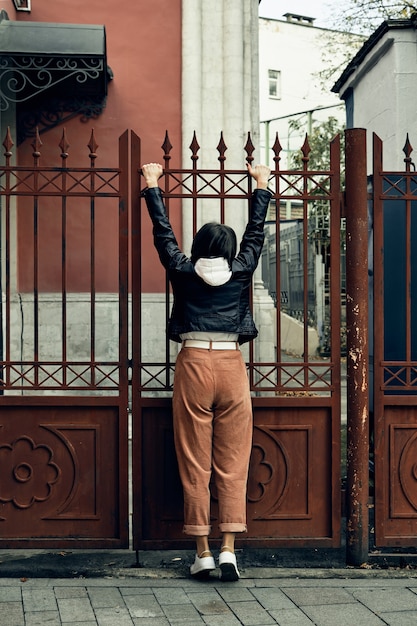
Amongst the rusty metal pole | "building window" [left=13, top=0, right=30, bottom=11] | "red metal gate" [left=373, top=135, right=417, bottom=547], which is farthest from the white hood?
"building window" [left=13, top=0, right=30, bottom=11]

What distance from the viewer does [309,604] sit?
190 inches

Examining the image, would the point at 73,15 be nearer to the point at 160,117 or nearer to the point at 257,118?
the point at 160,117

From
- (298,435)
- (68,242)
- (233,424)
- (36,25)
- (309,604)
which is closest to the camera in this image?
(309,604)

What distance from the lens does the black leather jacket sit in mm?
5293

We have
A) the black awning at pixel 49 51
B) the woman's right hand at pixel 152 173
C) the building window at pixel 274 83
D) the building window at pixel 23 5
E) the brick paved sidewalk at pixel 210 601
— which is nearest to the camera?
the brick paved sidewalk at pixel 210 601

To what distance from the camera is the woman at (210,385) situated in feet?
17.3

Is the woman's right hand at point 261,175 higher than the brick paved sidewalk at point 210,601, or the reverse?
the woman's right hand at point 261,175

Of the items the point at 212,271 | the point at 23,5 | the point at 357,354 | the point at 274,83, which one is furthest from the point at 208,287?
the point at 274,83

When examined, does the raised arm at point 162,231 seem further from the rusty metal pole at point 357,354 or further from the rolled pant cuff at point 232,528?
the rolled pant cuff at point 232,528

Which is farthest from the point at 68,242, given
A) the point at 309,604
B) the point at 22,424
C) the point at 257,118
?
the point at 309,604

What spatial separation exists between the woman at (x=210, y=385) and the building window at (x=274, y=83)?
33.6 m

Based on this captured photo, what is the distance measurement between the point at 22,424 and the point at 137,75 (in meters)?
6.79

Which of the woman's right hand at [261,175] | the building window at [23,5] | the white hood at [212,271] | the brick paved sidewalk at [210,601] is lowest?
the brick paved sidewalk at [210,601]

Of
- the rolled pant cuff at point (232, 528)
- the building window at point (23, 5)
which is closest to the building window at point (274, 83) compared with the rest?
the building window at point (23, 5)
